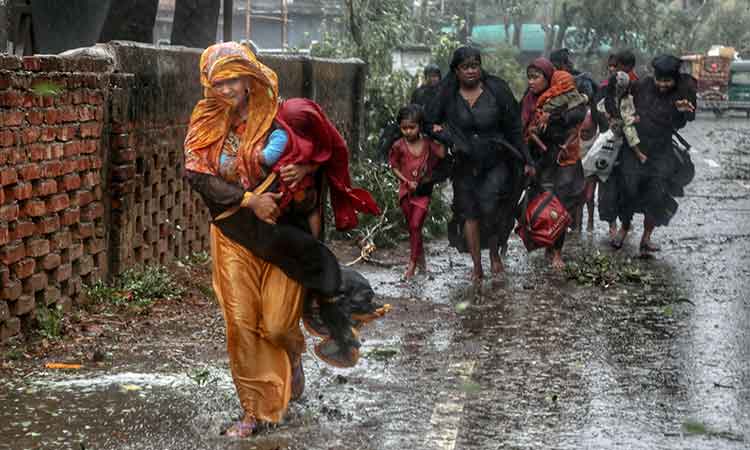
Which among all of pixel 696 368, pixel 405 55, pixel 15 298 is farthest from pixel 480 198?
pixel 405 55

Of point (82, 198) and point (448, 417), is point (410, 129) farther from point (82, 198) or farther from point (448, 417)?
point (448, 417)

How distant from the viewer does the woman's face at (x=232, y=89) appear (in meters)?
5.87

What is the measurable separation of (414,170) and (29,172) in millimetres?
4097

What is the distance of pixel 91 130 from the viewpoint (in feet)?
29.1

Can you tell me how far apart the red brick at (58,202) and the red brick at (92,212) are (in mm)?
357

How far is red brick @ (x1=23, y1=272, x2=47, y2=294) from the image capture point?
7824mm

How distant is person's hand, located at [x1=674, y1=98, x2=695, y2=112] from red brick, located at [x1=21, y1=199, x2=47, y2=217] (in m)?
6.62

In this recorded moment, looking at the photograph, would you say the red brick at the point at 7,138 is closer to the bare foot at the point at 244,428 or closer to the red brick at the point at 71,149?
the red brick at the point at 71,149

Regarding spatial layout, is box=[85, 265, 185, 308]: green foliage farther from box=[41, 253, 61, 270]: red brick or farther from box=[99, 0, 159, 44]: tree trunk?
box=[99, 0, 159, 44]: tree trunk

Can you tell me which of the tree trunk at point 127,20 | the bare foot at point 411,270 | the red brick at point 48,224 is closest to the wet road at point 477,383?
the bare foot at point 411,270

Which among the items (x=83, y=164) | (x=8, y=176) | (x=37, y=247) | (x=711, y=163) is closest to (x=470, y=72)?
(x=83, y=164)

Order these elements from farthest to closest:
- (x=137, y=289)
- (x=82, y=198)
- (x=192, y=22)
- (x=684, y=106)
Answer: (x=192, y=22), (x=684, y=106), (x=137, y=289), (x=82, y=198)

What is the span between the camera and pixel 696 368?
7.63 metres

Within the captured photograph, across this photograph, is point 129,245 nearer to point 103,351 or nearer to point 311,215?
point 103,351
